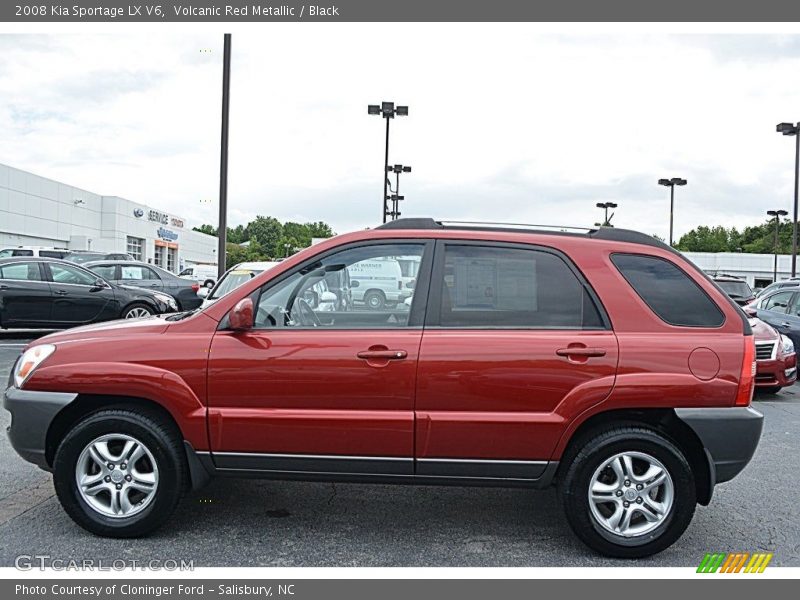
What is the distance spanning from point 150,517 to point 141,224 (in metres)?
55.6

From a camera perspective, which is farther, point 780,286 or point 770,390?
point 780,286

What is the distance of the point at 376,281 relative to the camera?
13.9 ft

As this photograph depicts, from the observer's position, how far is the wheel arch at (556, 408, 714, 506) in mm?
3955

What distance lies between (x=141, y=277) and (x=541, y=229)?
50.3 ft

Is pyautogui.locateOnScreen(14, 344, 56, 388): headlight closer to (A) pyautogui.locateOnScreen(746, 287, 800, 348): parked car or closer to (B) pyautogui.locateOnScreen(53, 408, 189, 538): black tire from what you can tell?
(B) pyautogui.locateOnScreen(53, 408, 189, 538): black tire

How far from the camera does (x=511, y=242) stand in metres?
4.13

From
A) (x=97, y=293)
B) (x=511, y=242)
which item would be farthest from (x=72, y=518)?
(x=97, y=293)

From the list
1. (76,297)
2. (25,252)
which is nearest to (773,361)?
(76,297)

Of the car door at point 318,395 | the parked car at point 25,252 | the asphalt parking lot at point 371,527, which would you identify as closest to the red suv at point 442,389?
the car door at point 318,395

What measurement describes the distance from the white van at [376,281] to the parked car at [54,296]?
10631mm

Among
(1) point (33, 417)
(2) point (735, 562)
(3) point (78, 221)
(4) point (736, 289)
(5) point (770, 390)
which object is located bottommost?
(2) point (735, 562)

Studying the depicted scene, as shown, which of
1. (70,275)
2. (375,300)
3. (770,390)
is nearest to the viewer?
(375,300)

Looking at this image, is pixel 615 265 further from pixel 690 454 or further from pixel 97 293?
pixel 97 293

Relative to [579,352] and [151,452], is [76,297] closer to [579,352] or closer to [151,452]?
[151,452]
